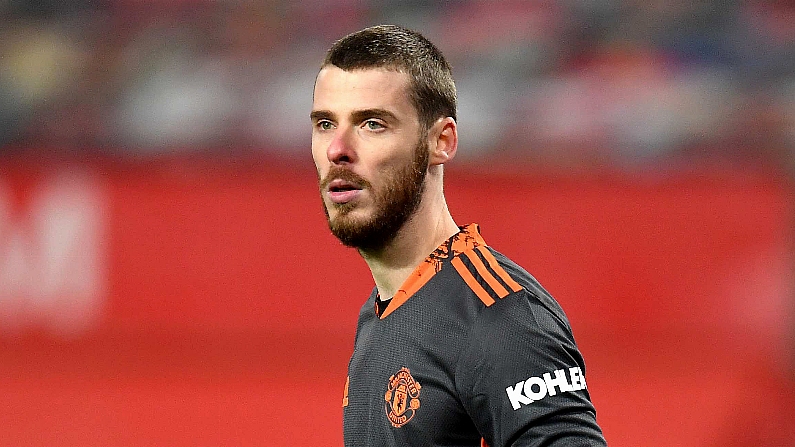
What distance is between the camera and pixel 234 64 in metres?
7.67

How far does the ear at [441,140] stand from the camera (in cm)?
224

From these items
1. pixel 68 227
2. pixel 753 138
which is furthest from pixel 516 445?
pixel 753 138

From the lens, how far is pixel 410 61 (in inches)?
87.0

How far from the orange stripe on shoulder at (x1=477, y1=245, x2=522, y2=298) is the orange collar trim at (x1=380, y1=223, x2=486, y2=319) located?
0.04 metres

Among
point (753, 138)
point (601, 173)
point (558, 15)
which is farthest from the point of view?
point (558, 15)

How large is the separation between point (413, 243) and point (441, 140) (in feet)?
0.70

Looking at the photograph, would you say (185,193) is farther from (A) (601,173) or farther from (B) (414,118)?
(B) (414,118)

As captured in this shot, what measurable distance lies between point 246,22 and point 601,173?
3302mm

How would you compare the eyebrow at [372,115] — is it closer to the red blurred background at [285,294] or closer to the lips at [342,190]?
the lips at [342,190]

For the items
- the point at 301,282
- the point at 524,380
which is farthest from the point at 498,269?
the point at 301,282

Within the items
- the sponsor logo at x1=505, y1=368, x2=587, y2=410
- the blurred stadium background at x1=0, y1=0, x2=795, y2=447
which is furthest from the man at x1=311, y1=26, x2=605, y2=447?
the blurred stadium background at x1=0, y1=0, x2=795, y2=447

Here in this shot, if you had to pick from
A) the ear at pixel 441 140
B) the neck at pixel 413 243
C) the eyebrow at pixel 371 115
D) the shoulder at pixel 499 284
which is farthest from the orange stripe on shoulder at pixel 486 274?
the eyebrow at pixel 371 115

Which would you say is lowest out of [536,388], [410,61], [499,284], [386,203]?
[536,388]

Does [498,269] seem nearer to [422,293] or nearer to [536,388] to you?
[422,293]
